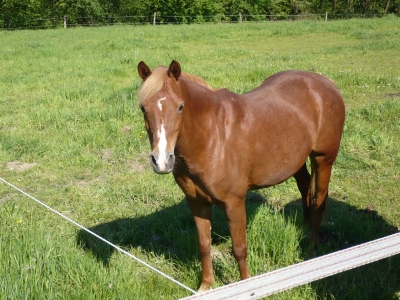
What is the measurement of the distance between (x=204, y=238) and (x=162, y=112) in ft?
4.15

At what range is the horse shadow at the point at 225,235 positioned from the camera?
131 inches

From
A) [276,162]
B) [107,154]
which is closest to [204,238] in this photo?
[276,162]

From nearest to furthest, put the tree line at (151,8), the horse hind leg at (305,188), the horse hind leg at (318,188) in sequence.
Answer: the horse hind leg at (318,188)
the horse hind leg at (305,188)
the tree line at (151,8)

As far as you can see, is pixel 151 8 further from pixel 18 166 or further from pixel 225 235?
pixel 225 235

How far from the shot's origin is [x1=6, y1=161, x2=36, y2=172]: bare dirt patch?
5.98 meters

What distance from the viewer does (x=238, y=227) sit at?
3.16 m

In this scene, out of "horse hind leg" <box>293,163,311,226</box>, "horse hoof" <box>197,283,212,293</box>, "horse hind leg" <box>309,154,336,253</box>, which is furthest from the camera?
"horse hind leg" <box>293,163,311,226</box>

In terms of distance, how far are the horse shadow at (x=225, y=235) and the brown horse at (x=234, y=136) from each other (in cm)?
30

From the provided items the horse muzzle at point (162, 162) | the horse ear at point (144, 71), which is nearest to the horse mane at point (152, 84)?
the horse ear at point (144, 71)

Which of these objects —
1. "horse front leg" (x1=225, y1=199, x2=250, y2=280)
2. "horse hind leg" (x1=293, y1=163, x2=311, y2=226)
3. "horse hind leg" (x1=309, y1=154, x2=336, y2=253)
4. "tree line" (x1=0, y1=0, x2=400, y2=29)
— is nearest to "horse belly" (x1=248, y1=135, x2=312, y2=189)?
"horse front leg" (x1=225, y1=199, x2=250, y2=280)

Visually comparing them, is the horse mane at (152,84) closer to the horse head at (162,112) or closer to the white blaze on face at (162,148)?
the horse head at (162,112)

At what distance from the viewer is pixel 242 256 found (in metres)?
3.24

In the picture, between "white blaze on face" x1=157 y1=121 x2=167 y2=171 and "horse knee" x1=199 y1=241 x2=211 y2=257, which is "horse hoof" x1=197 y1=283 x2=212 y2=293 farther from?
"white blaze on face" x1=157 y1=121 x2=167 y2=171

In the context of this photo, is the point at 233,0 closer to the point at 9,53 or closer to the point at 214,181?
the point at 9,53
